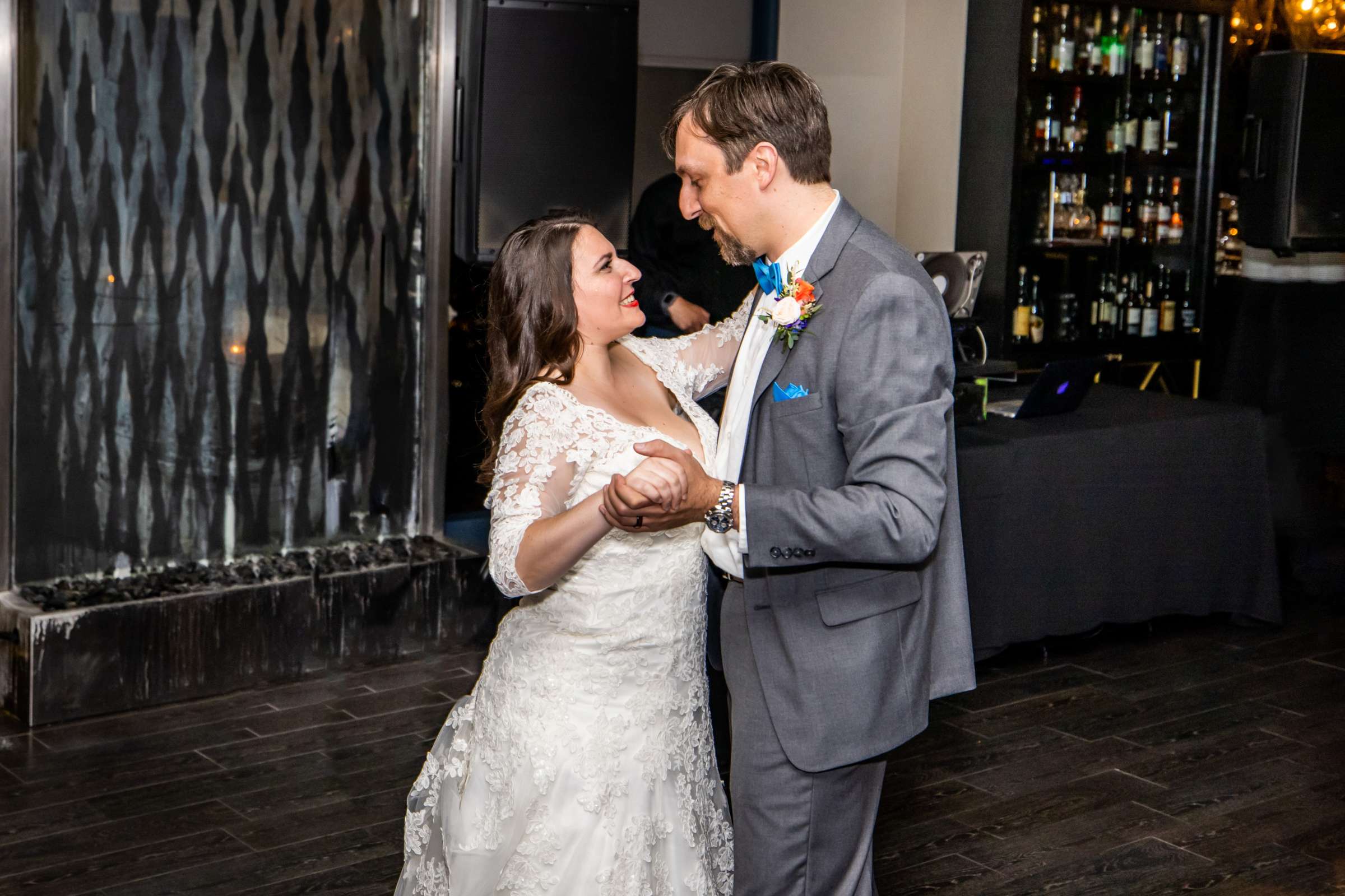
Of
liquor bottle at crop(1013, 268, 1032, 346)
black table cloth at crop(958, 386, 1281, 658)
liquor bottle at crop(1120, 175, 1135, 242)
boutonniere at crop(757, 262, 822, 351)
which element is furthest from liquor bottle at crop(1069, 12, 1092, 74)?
boutonniere at crop(757, 262, 822, 351)

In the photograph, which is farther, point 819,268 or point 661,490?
point 819,268

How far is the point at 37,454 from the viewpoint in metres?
4.15

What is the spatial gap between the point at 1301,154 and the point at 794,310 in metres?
4.50

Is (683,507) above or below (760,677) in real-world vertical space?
above

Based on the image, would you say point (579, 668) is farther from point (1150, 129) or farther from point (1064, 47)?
point (1150, 129)

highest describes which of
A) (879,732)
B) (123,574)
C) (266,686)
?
(879,732)

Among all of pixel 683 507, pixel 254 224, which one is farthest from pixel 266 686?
pixel 683 507

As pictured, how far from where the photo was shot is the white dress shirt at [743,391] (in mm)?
1972

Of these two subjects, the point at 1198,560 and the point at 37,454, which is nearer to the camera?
the point at 37,454

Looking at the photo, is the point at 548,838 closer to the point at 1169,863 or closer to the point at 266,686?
the point at 1169,863

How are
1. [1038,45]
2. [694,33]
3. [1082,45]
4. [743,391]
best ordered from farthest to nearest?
1. [1082,45]
2. [1038,45]
3. [694,33]
4. [743,391]

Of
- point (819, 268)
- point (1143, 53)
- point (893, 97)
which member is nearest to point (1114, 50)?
point (1143, 53)

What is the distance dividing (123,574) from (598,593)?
2.57 m

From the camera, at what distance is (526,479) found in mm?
2166
